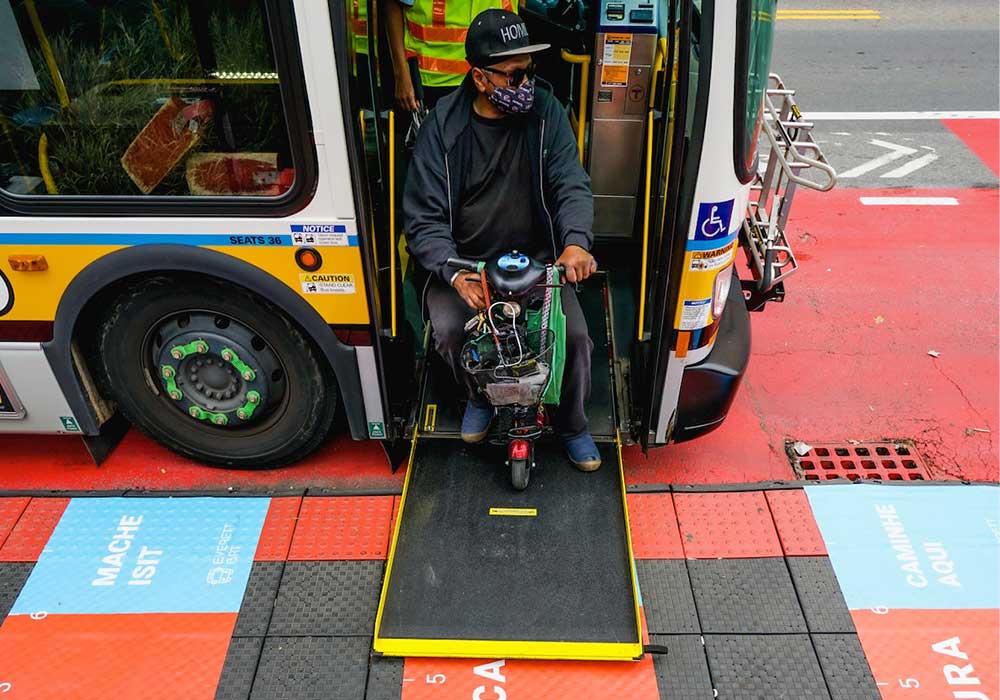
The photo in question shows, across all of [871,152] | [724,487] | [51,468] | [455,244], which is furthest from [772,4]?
[871,152]

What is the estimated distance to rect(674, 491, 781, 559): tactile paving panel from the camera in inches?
142

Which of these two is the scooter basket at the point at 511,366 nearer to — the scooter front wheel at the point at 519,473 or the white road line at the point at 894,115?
the scooter front wheel at the point at 519,473

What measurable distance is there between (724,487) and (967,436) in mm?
1443

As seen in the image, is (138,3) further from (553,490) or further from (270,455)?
(553,490)

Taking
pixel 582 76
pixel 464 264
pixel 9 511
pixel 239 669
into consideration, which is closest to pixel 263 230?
pixel 464 264

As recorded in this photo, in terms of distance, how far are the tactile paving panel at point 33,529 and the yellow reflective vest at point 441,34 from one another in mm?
2881

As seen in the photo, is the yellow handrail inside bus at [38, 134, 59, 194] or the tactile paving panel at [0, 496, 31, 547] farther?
the tactile paving panel at [0, 496, 31, 547]

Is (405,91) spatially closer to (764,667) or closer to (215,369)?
(215,369)

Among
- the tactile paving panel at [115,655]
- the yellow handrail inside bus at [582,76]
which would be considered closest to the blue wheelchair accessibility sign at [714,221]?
the yellow handrail inside bus at [582,76]

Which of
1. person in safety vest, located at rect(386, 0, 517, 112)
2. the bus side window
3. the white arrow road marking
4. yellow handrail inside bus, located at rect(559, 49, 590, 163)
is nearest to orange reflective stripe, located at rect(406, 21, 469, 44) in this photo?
person in safety vest, located at rect(386, 0, 517, 112)

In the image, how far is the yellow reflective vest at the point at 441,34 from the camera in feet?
13.6

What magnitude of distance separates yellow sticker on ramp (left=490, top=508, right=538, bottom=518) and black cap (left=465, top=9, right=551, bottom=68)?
1925 millimetres

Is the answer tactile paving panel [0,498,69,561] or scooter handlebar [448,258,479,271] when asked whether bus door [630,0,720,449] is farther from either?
tactile paving panel [0,498,69,561]

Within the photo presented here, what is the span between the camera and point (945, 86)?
357 inches
